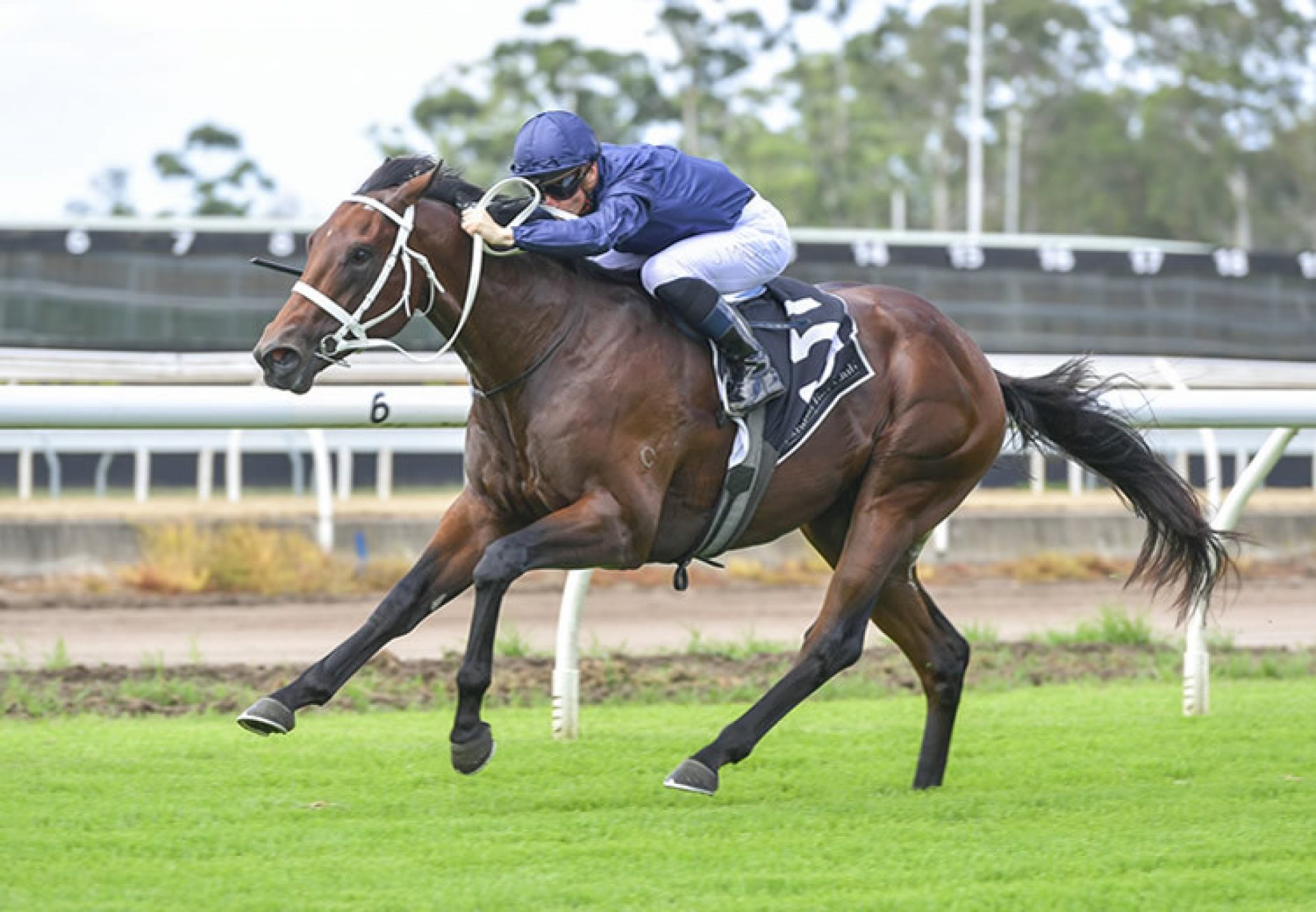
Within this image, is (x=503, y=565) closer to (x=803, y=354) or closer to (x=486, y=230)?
(x=486, y=230)

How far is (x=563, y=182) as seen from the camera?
4.60 metres

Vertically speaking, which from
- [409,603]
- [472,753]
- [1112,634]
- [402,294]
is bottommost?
[1112,634]

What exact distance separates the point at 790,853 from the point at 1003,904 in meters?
0.54

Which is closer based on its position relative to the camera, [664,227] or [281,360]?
[281,360]

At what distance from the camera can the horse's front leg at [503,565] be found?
4.24 metres

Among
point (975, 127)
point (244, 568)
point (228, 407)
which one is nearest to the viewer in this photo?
point (228, 407)

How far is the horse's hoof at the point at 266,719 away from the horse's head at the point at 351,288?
2.29 ft

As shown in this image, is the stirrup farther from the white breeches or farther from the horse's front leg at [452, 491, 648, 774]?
the horse's front leg at [452, 491, 648, 774]

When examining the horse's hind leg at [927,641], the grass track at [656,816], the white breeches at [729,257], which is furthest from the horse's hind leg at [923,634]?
the white breeches at [729,257]

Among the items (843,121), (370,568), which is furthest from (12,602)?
(843,121)

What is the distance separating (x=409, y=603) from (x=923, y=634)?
1.44 meters

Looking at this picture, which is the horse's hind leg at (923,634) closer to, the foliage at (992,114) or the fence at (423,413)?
the fence at (423,413)

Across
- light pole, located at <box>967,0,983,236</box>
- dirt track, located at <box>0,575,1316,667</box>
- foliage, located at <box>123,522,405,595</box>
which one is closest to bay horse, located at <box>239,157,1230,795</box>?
dirt track, located at <box>0,575,1316,667</box>

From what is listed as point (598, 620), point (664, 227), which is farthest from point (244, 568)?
point (664, 227)
